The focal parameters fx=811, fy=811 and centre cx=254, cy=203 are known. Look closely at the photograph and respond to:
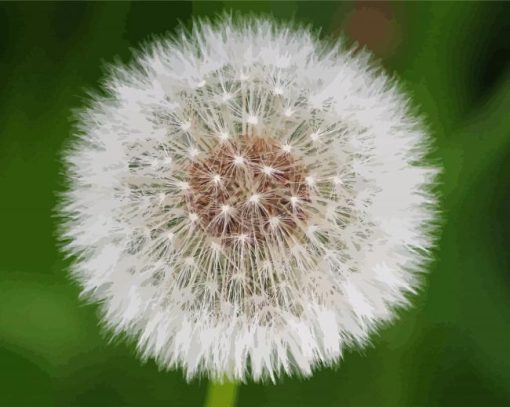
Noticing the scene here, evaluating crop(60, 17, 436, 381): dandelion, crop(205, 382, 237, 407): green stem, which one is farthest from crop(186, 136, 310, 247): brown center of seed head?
crop(205, 382, 237, 407): green stem

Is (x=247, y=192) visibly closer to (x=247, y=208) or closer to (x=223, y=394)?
(x=247, y=208)

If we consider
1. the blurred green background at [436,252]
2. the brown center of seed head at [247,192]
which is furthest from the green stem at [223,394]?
the blurred green background at [436,252]

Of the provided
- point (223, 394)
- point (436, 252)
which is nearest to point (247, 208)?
point (223, 394)

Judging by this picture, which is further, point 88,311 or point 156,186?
point 88,311

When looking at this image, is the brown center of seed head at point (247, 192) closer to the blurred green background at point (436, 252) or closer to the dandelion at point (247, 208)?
the dandelion at point (247, 208)

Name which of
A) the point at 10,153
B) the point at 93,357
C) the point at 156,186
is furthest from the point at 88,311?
the point at 156,186

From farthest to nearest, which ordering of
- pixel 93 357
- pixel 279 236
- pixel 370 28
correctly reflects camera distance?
pixel 370 28 < pixel 93 357 < pixel 279 236

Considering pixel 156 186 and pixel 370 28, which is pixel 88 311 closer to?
pixel 156 186
